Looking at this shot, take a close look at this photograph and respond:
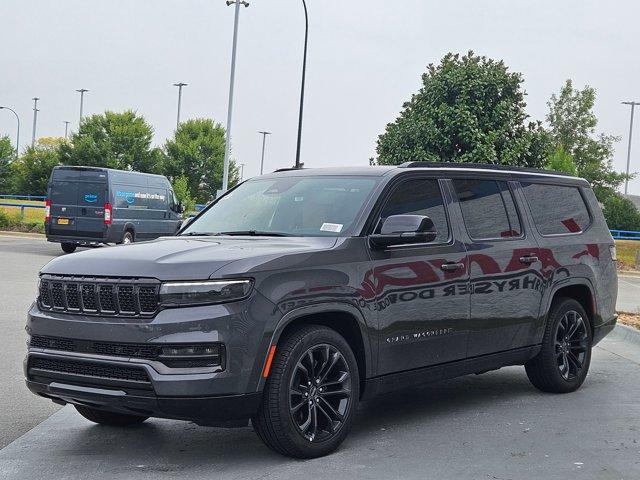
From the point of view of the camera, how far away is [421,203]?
7109mm

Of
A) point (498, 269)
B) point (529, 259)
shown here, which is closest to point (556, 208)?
point (529, 259)

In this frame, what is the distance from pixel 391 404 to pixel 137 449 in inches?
90.2

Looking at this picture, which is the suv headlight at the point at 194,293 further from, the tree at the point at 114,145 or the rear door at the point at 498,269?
the tree at the point at 114,145

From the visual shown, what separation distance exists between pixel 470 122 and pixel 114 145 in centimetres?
4622

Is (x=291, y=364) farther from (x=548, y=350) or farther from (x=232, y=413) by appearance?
(x=548, y=350)

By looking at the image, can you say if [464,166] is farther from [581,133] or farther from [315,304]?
[581,133]

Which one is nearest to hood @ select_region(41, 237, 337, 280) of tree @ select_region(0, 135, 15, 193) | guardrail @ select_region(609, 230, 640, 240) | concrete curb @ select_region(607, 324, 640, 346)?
concrete curb @ select_region(607, 324, 640, 346)

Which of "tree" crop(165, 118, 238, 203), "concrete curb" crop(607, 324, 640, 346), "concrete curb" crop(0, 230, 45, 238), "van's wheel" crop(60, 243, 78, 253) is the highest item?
"tree" crop(165, 118, 238, 203)

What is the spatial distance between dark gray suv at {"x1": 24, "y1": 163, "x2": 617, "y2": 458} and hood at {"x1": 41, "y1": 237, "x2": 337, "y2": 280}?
11 mm

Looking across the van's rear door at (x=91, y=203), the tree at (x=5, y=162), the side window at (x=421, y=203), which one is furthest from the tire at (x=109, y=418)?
the tree at (x=5, y=162)

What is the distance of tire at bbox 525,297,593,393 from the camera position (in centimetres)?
812

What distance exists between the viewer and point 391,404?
7.83 metres

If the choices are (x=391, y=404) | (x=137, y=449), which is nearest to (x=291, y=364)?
(x=137, y=449)

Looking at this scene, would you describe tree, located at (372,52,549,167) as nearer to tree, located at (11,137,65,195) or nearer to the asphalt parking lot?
the asphalt parking lot
